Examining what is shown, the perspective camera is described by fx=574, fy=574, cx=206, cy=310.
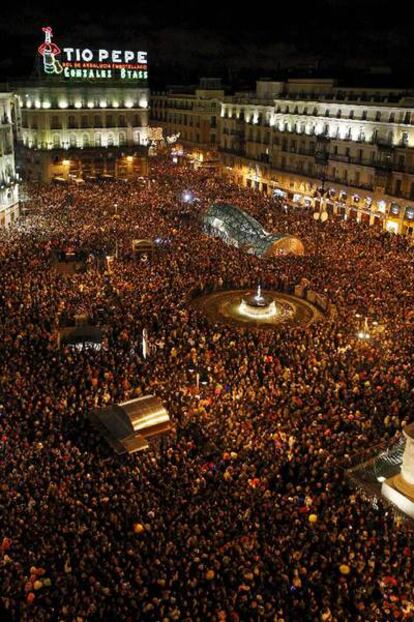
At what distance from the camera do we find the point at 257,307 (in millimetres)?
33281

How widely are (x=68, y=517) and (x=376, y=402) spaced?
1265cm

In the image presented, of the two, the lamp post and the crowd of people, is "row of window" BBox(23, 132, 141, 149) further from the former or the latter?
the lamp post

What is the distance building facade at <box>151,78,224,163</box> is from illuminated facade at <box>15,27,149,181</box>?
15312 mm

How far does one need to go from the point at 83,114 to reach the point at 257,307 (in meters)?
51.2

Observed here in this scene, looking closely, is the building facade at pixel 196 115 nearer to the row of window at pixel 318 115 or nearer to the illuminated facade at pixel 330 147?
the row of window at pixel 318 115

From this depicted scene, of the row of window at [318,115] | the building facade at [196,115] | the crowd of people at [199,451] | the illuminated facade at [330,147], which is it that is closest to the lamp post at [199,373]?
the crowd of people at [199,451]

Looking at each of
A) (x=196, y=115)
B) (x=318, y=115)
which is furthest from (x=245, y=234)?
(x=196, y=115)

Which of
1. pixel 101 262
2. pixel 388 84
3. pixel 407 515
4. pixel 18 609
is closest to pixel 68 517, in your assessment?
pixel 18 609

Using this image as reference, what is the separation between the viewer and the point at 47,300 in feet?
102

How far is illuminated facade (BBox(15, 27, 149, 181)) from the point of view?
2785 inches

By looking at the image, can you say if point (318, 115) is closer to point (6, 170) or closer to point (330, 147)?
point (330, 147)

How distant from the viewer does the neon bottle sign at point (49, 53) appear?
67.8 m

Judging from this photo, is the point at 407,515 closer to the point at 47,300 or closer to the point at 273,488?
the point at 273,488

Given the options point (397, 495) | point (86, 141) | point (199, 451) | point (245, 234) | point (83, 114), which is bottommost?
point (397, 495)
